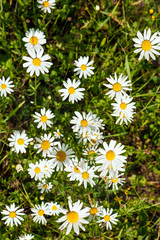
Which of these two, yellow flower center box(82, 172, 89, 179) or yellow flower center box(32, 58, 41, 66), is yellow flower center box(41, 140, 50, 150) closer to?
yellow flower center box(82, 172, 89, 179)

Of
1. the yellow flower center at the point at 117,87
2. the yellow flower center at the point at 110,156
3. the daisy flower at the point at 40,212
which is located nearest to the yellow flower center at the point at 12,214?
the daisy flower at the point at 40,212

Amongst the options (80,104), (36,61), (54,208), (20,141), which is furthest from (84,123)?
(54,208)

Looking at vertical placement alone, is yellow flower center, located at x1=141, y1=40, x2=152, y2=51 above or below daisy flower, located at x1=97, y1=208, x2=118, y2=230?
above

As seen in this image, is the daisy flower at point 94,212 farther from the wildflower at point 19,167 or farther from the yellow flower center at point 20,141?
the yellow flower center at point 20,141

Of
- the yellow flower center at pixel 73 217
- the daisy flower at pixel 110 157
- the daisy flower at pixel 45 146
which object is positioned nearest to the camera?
the yellow flower center at pixel 73 217

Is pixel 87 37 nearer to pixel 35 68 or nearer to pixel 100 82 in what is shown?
pixel 100 82

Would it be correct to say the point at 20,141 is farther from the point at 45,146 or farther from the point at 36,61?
the point at 36,61

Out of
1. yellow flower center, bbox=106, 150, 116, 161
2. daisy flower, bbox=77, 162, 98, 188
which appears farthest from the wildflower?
yellow flower center, bbox=106, 150, 116, 161

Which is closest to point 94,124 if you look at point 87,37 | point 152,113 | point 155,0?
point 152,113

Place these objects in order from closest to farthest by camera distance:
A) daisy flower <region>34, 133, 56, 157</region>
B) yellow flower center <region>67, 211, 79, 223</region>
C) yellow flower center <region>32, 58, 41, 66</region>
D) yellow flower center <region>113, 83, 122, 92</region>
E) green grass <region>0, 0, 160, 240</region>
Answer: yellow flower center <region>67, 211, 79, 223</region>
yellow flower center <region>32, 58, 41, 66</region>
daisy flower <region>34, 133, 56, 157</region>
yellow flower center <region>113, 83, 122, 92</region>
green grass <region>0, 0, 160, 240</region>
